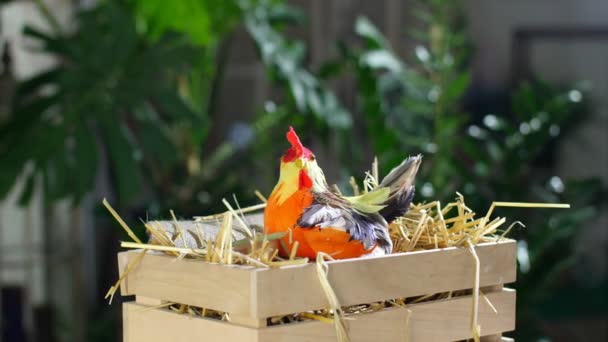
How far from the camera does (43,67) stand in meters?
3.12

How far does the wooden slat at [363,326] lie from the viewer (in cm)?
79

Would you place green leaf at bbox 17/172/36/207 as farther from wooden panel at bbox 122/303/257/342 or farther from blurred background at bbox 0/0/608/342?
wooden panel at bbox 122/303/257/342

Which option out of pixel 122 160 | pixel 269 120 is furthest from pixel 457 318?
pixel 269 120

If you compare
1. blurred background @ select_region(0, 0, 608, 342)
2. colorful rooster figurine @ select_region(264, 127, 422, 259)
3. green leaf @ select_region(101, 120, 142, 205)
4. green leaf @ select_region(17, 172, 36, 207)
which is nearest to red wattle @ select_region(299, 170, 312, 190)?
colorful rooster figurine @ select_region(264, 127, 422, 259)

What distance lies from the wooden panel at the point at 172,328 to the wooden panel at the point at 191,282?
14 mm

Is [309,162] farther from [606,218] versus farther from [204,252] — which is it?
[606,218]

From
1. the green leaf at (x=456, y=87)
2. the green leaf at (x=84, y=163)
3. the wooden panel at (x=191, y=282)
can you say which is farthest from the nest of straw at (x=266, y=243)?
the green leaf at (x=456, y=87)

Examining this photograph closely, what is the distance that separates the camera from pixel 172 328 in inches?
33.5

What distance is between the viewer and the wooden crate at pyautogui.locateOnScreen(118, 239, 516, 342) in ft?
2.54

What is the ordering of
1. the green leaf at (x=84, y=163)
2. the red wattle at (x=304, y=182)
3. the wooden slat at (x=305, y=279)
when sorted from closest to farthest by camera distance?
the wooden slat at (x=305, y=279) < the red wattle at (x=304, y=182) < the green leaf at (x=84, y=163)

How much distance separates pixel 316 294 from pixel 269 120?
78.2 inches

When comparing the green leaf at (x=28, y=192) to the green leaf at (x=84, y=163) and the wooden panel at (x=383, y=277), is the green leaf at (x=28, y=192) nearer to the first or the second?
the green leaf at (x=84, y=163)

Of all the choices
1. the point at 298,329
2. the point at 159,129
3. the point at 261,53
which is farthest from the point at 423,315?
the point at 261,53

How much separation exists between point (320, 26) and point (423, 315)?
2.85 meters
